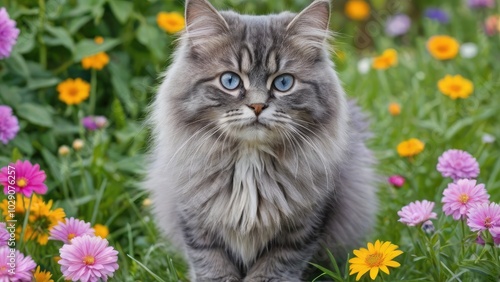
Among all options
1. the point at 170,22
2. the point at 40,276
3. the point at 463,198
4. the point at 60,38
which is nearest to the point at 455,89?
the point at 463,198

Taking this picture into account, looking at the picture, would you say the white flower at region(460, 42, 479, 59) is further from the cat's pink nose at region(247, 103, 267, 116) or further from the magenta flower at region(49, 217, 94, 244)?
the magenta flower at region(49, 217, 94, 244)

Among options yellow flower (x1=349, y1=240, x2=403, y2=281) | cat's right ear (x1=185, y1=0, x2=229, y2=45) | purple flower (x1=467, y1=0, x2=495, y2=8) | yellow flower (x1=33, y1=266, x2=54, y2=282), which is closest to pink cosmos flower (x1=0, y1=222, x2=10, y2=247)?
yellow flower (x1=33, y1=266, x2=54, y2=282)

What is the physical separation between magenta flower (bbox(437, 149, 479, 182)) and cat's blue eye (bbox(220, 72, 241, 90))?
0.92m

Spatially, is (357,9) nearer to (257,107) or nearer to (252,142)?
(252,142)

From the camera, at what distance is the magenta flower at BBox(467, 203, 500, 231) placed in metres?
2.30

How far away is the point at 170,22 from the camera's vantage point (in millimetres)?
3838

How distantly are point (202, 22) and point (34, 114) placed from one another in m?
1.29

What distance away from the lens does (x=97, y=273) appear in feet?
7.42

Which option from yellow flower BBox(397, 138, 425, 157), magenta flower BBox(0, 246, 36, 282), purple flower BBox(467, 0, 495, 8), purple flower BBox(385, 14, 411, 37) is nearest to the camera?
magenta flower BBox(0, 246, 36, 282)

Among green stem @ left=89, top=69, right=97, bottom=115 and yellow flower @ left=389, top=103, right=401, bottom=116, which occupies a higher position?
green stem @ left=89, top=69, right=97, bottom=115

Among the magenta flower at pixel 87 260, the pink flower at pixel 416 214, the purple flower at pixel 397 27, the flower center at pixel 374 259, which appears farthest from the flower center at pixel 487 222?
the purple flower at pixel 397 27

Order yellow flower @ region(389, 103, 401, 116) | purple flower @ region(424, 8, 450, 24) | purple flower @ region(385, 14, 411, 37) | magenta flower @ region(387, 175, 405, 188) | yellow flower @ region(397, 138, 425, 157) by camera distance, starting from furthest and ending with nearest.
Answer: purple flower @ region(385, 14, 411, 37) < purple flower @ region(424, 8, 450, 24) < yellow flower @ region(389, 103, 401, 116) < yellow flower @ region(397, 138, 425, 157) < magenta flower @ region(387, 175, 405, 188)

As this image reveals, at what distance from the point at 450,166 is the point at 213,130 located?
3.19 ft

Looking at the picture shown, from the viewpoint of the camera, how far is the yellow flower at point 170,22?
12.5 feet
